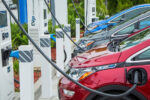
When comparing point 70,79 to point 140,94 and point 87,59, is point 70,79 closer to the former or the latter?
point 87,59

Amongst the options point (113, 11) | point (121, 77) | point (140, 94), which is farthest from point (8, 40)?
point (113, 11)

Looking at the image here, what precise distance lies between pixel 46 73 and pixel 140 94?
233 centimetres

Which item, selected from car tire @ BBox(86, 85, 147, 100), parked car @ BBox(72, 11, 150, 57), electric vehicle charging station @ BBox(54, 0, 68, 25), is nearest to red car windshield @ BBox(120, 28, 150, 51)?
car tire @ BBox(86, 85, 147, 100)

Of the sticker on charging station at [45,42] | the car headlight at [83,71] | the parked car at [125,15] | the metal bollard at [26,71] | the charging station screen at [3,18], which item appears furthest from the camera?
the parked car at [125,15]

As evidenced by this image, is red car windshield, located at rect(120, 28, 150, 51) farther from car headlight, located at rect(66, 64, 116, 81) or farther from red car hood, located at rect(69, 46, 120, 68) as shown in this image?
car headlight, located at rect(66, 64, 116, 81)

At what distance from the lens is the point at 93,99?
4422 millimetres

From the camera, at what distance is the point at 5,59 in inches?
193

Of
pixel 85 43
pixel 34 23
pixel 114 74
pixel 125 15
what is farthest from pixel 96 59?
pixel 125 15

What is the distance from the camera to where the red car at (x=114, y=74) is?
4.20 metres

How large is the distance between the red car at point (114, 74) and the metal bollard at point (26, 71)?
0.50 m

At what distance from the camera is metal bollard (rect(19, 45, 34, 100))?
4.49m

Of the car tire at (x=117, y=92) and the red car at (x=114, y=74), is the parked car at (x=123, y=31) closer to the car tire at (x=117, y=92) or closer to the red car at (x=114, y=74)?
the red car at (x=114, y=74)

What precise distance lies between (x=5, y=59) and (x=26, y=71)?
591 millimetres

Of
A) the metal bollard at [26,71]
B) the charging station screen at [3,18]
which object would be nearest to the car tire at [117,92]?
the metal bollard at [26,71]
